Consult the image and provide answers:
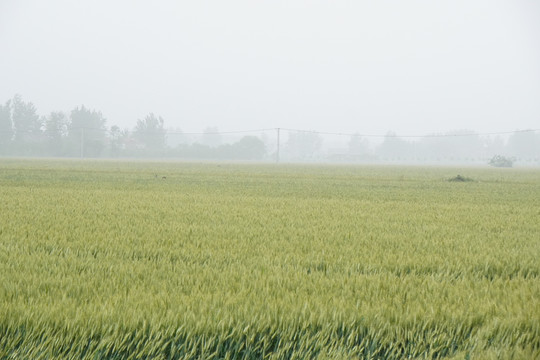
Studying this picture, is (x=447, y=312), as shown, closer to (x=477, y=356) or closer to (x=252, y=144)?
(x=477, y=356)

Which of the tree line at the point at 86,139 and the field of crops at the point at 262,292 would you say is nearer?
the field of crops at the point at 262,292

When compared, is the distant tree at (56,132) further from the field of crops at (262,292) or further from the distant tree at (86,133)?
the field of crops at (262,292)

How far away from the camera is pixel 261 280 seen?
10.6 ft

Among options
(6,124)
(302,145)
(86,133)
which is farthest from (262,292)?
(302,145)

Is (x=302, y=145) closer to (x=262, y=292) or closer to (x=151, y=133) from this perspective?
(x=151, y=133)

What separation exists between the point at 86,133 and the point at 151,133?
49.1ft

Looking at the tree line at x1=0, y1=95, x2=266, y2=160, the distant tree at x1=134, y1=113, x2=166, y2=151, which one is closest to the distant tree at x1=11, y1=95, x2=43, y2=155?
the tree line at x1=0, y1=95, x2=266, y2=160

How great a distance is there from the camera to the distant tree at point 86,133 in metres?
85.2

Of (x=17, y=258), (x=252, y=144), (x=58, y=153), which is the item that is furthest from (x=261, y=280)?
(x=252, y=144)

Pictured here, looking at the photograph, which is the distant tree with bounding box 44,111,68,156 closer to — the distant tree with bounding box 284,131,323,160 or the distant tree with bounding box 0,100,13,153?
the distant tree with bounding box 0,100,13,153

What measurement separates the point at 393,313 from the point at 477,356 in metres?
0.50

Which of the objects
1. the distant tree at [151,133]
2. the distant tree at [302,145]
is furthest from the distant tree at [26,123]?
the distant tree at [302,145]

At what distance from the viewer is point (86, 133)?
97375 mm

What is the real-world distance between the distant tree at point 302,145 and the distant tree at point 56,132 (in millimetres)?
88297
